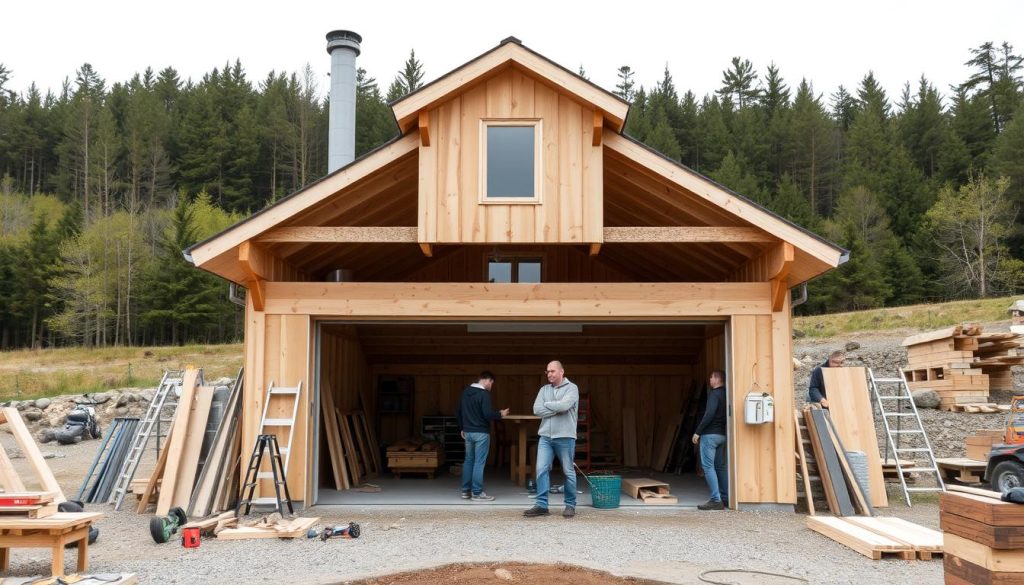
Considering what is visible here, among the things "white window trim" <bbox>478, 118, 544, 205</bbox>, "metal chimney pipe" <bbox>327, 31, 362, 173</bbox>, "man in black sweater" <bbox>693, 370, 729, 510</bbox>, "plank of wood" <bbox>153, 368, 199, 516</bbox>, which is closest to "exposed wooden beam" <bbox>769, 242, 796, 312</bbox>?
"man in black sweater" <bbox>693, 370, 729, 510</bbox>

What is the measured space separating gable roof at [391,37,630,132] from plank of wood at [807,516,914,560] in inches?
204

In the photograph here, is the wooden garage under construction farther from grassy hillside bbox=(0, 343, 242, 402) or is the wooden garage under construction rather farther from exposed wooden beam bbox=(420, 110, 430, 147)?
grassy hillside bbox=(0, 343, 242, 402)

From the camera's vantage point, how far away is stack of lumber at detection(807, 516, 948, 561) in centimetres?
769

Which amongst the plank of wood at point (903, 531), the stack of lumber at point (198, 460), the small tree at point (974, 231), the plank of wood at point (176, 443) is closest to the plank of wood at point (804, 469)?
the plank of wood at point (903, 531)

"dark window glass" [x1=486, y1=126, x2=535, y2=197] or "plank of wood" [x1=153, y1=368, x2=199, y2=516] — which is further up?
"dark window glass" [x1=486, y1=126, x2=535, y2=197]

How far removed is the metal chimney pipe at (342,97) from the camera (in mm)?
14109

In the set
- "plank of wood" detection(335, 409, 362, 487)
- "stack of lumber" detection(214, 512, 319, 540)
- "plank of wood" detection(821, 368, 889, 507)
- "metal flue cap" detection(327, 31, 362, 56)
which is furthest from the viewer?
"metal flue cap" detection(327, 31, 362, 56)

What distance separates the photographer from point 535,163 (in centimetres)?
1036

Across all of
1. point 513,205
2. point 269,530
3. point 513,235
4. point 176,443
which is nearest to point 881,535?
point 513,235

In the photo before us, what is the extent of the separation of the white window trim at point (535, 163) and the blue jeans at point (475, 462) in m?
3.44

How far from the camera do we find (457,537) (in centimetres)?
861

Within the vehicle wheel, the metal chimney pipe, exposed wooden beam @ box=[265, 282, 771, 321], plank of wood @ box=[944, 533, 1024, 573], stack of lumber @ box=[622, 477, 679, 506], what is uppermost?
the metal chimney pipe

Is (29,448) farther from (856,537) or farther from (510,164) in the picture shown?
(856,537)

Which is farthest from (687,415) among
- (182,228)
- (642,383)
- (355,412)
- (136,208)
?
(136,208)
